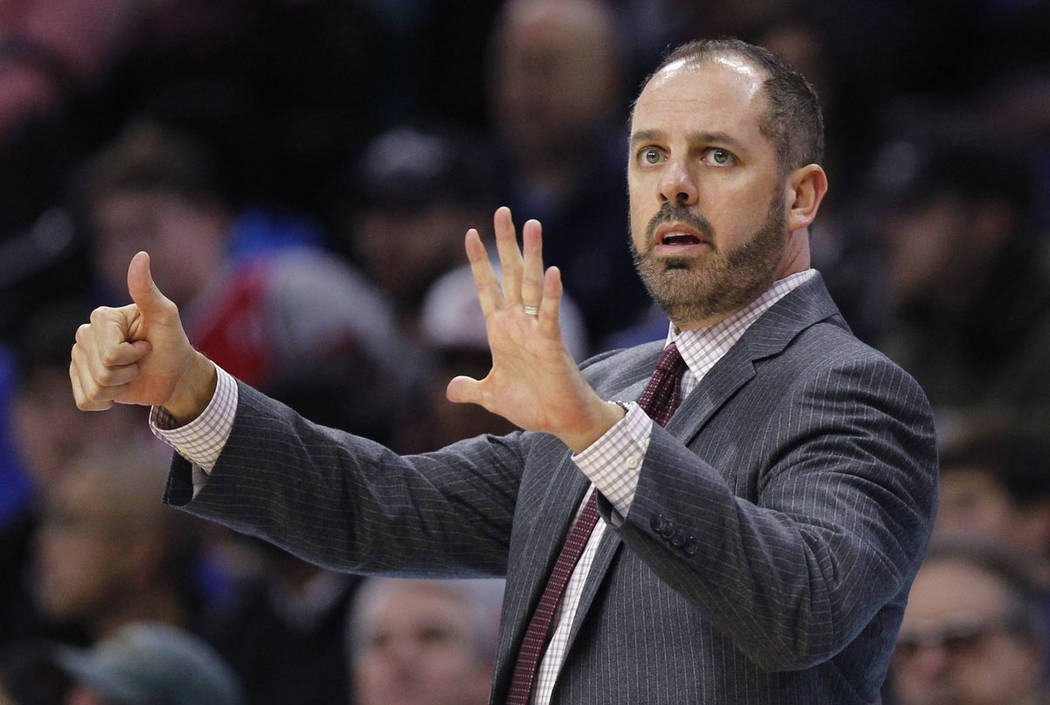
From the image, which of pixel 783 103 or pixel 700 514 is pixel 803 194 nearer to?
pixel 783 103

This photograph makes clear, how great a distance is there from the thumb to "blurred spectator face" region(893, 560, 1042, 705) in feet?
7.01

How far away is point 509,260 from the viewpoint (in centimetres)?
A: 215

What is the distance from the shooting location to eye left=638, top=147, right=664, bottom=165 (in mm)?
2463

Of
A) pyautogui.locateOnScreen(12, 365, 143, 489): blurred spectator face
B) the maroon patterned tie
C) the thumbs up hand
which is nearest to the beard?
the maroon patterned tie

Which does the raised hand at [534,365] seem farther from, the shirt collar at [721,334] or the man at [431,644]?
the man at [431,644]

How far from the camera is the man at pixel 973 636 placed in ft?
12.4

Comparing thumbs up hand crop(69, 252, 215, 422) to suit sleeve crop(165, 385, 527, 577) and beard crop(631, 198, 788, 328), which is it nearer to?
suit sleeve crop(165, 385, 527, 577)

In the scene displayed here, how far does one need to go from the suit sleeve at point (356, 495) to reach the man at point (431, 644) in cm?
152

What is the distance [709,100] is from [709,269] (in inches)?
9.3

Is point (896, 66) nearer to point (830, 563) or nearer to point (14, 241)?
point (14, 241)

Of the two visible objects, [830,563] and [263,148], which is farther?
[263,148]

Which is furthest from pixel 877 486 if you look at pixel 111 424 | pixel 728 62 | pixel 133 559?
pixel 111 424

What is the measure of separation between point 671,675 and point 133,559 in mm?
2974

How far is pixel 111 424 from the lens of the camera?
571cm
